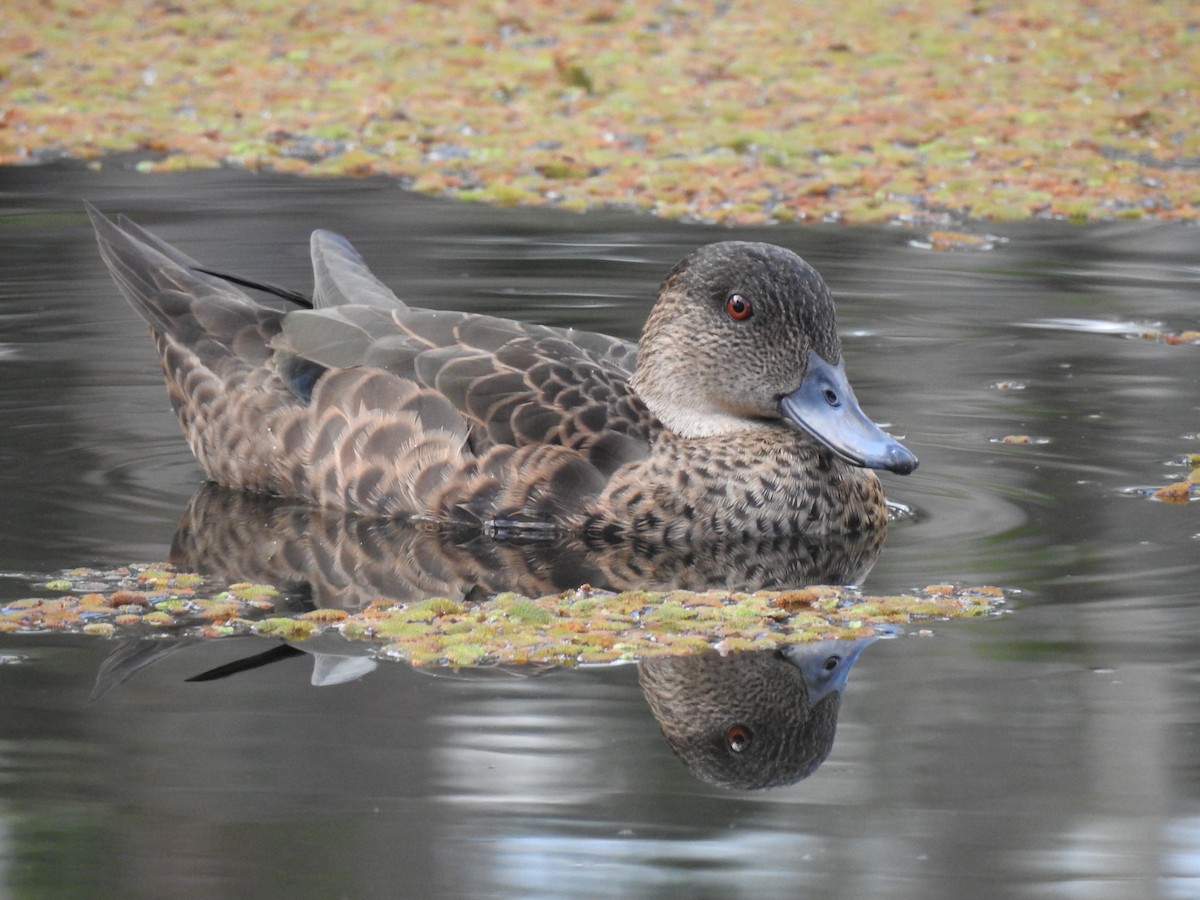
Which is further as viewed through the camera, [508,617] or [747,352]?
[747,352]

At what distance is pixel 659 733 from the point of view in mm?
5309

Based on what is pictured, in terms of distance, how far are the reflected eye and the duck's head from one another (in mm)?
1973

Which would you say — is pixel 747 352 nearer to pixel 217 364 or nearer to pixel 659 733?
pixel 217 364

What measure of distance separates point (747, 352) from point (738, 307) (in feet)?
0.52

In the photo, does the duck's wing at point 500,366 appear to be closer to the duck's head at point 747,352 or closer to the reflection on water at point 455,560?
the duck's head at point 747,352

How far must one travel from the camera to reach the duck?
7.30 m

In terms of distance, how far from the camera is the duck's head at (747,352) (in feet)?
24.3

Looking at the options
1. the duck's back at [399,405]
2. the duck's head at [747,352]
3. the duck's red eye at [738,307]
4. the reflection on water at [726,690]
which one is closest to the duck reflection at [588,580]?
the reflection on water at [726,690]

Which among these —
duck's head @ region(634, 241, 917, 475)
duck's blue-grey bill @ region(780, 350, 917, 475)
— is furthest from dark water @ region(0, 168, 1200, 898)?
duck's head @ region(634, 241, 917, 475)

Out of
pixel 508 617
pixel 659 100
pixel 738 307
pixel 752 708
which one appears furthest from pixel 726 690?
pixel 659 100

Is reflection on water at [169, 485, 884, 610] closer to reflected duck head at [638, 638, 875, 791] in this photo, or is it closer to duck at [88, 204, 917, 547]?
duck at [88, 204, 917, 547]

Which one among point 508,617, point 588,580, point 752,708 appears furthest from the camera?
point 588,580

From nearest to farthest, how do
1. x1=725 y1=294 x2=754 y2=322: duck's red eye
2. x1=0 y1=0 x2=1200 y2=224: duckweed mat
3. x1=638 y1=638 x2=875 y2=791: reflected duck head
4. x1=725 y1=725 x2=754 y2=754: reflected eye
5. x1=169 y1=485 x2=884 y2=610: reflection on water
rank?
x1=638 y1=638 x2=875 y2=791: reflected duck head
x1=725 y1=725 x2=754 y2=754: reflected eye
x1=169 y1=485 x2=884 y2=610: reflection on water
x1=725 y1=294 x2=754 y2=322: duck's red eye
x1=0 y1=0 x2=1200 y2=224: duckweed mat

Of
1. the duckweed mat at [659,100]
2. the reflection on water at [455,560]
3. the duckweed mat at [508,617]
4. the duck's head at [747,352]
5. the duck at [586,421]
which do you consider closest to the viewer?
the duckweed mat at [508,617]
